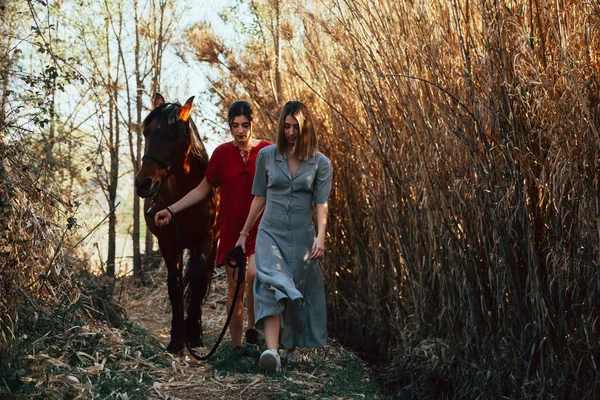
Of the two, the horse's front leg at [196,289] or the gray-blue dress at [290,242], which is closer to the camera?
the gray-blue dress at [290,242]

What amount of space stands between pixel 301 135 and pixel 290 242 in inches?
25.2

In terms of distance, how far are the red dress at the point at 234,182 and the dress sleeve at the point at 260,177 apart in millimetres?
363

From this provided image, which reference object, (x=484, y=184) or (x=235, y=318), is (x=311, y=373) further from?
(x=484, y=184)

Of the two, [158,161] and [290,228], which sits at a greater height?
[158,161]

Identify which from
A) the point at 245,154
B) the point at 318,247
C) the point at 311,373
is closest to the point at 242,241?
the point at 318,247

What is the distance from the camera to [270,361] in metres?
4.34

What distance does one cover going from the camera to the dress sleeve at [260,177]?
4.66 metres

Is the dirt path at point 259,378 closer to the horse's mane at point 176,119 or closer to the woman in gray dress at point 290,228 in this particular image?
→ the woman in gray dress at point 290,228

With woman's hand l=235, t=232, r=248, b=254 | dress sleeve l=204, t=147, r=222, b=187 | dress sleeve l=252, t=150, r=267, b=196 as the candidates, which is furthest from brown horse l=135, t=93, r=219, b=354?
dress sleeve l=252, t=150, r=267, b=196

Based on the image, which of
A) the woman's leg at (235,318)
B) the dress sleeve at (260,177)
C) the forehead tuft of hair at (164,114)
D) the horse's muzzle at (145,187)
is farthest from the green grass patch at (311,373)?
the forehead tuft of hair at (164,114)

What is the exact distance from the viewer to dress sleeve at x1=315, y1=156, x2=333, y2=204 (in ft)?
15.2

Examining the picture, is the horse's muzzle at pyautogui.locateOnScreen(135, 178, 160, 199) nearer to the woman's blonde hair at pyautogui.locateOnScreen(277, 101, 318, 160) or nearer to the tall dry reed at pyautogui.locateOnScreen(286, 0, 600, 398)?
the woman's blonde hair at pyautogui.locateOnScreen(277, 101, 318, 160)

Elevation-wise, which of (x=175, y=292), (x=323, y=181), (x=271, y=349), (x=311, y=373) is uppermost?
(x=323, y=181)

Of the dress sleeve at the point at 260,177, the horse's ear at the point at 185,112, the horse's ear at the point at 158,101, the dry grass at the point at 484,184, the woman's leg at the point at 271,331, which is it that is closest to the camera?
the dry grass at the point at 484,184
